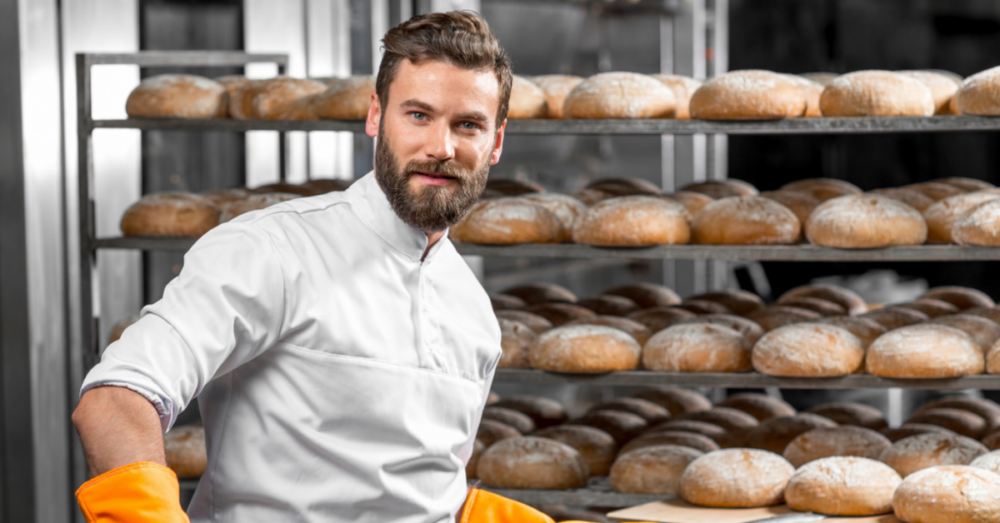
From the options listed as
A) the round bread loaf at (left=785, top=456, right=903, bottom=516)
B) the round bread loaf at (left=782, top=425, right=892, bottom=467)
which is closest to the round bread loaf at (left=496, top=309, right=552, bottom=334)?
the round bread loaf at (left=782, top=425, right=892, bottom=467)

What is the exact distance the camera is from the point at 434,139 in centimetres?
143

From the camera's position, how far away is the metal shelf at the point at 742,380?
2.44 metres

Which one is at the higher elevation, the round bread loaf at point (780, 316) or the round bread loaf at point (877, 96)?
the round bread loaf at point (877, 96)

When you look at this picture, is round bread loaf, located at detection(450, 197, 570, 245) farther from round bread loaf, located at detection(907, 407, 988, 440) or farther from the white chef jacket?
round bread loaf, located at detection(907, 407, 988, 440)

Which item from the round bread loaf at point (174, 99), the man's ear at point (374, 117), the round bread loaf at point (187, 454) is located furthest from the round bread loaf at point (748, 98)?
the round bread loaf at point (187, 454)

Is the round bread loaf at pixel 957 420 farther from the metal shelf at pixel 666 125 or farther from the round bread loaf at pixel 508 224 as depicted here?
the round bread loaf at pixel 508 224

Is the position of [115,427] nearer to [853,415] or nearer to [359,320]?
[359,320]

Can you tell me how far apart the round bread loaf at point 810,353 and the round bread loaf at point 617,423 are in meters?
0.50

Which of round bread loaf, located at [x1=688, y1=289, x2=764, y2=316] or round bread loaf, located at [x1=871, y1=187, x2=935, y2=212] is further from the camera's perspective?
round bread loaf, located at [x1=688, y1=289, x2=764, y2=316]

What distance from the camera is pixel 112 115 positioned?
3.15 meters

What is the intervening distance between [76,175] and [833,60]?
417 cm

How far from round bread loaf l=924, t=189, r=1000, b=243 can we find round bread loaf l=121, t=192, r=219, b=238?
1.95 m

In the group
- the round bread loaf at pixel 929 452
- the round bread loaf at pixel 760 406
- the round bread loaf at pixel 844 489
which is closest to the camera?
the round bread loaf at pixel 844 489

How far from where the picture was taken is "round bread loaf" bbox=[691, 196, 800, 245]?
8.43 ft
